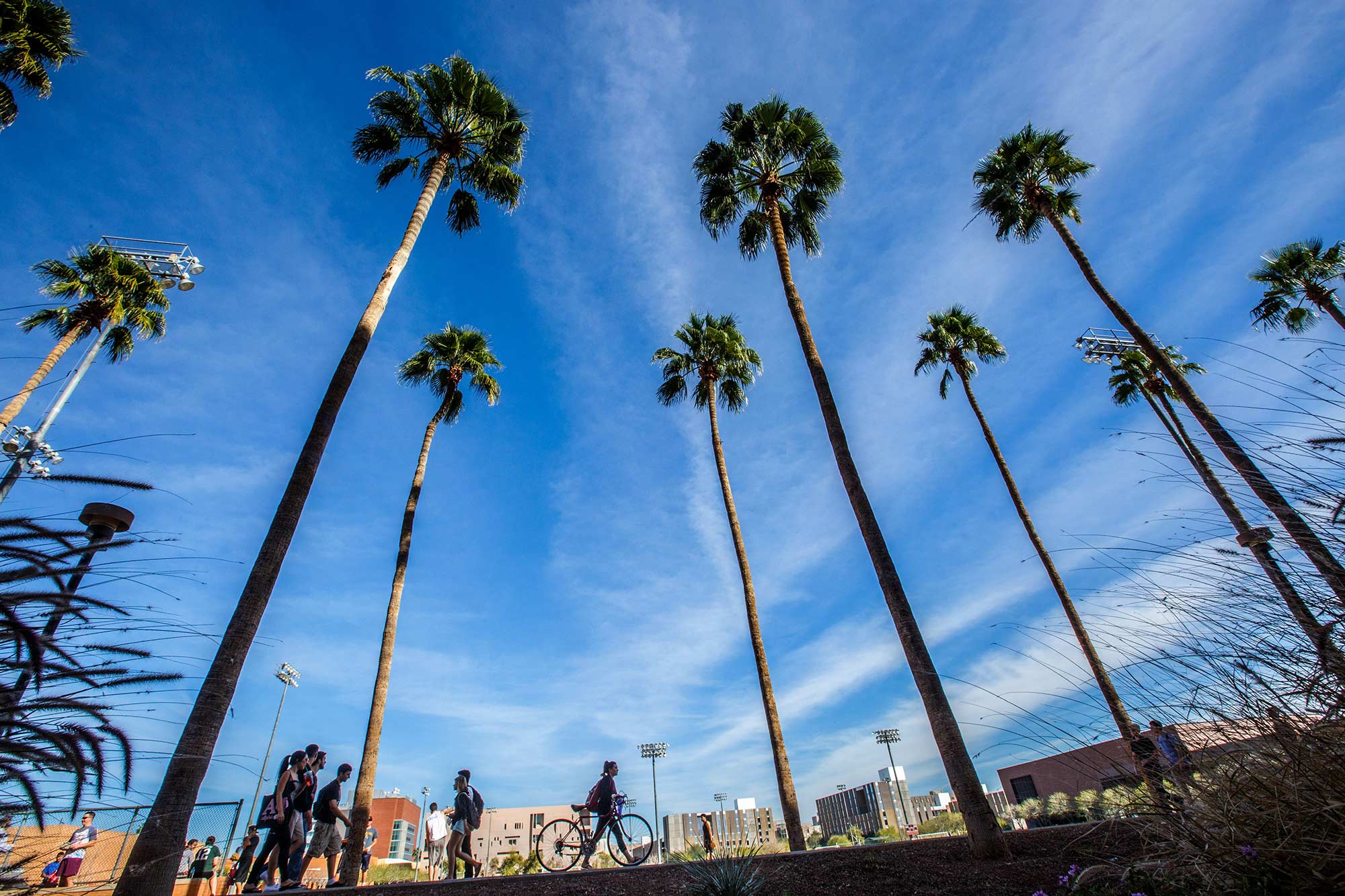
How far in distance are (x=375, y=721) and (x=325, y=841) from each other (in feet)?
14.1

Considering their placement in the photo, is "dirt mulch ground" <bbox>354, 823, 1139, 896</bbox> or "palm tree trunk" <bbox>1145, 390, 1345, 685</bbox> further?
"dirt mulch ground" <bbox>354, 823, 1139, 896</bbox>

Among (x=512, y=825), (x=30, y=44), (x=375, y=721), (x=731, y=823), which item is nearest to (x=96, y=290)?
(x=30, y=44)

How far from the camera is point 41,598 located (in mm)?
1706

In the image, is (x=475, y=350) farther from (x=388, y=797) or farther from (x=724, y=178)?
(x=388, y=797)

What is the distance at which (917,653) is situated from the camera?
8.27 m

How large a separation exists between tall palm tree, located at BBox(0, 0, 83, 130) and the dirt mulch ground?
1781cm

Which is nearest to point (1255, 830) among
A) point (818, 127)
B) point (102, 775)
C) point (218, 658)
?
point (102, 775)

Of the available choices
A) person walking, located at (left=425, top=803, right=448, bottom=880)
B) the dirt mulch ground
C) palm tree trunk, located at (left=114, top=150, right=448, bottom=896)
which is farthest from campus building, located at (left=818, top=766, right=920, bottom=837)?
palm tree trunk, located at (left=114, top=150, right=448, bottom=896)

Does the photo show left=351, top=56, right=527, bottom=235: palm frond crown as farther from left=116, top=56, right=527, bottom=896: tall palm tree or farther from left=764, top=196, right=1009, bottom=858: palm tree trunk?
left=764, top=196, right=1009, bottom=858: palm tree trunk

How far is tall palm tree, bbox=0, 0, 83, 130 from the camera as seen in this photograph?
498 inches

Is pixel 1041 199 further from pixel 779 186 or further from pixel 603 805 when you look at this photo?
pixel 603 805

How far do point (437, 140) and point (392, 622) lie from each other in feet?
36.8

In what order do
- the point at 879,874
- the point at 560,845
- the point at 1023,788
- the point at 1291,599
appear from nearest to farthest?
1. the point at 1291,599
2. the point at 879,874
3. the point at 560,845
4. the point at 1023,788

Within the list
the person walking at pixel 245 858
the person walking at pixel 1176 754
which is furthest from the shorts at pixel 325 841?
the person walking at pixel 1176 754
